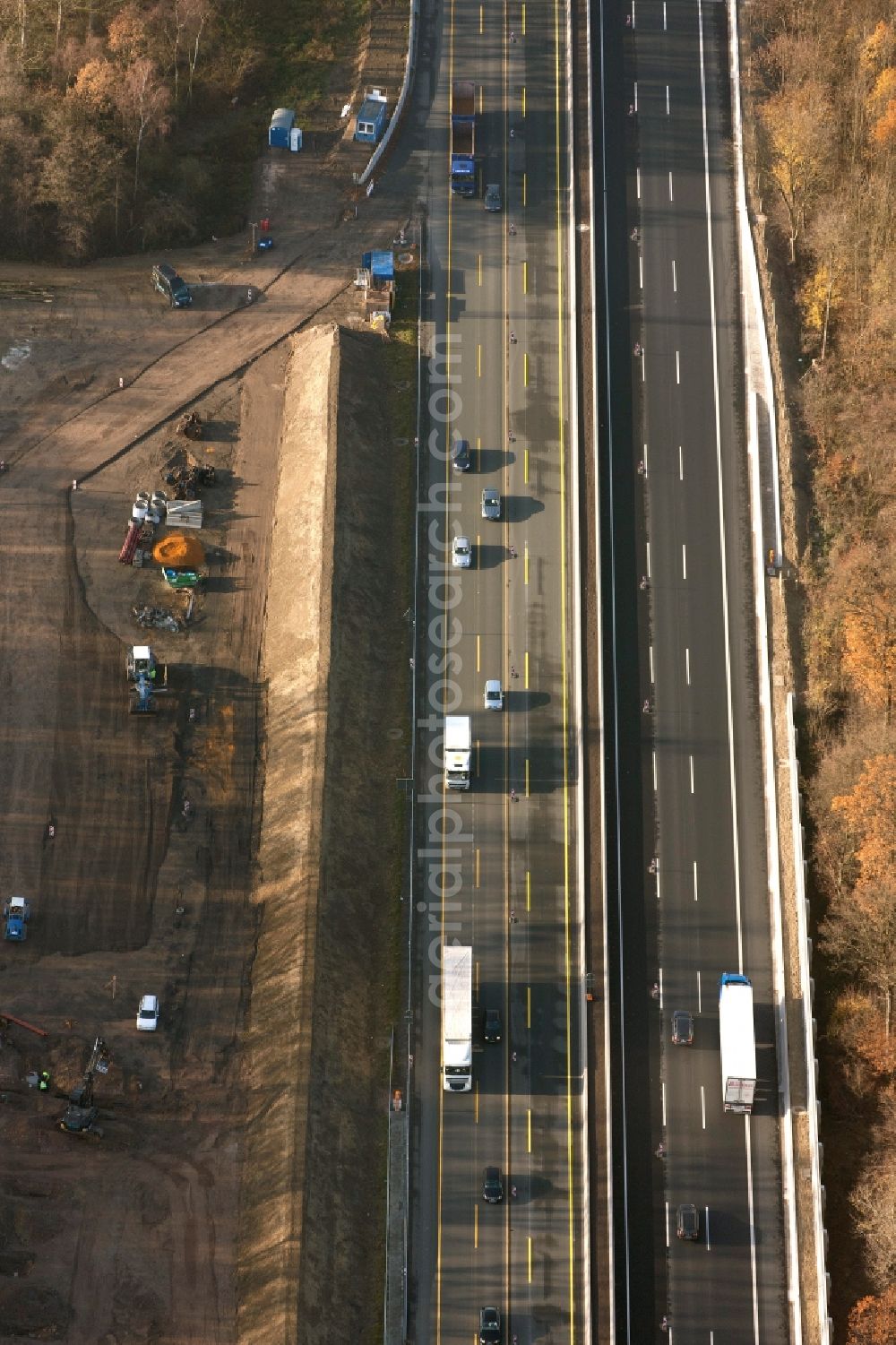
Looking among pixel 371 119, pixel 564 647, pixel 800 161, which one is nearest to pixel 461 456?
pixel 564 647

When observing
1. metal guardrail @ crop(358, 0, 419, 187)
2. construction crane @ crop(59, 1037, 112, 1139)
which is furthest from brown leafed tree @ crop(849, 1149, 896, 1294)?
metal guardrail @ crop(358, 0, 419, 187)

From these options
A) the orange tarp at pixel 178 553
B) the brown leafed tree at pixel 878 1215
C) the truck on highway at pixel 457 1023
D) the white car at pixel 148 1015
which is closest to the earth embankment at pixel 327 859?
the truck on highway at pixel 457 1023

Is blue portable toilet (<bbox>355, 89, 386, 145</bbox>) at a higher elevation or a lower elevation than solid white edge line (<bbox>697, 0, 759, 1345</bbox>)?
higher

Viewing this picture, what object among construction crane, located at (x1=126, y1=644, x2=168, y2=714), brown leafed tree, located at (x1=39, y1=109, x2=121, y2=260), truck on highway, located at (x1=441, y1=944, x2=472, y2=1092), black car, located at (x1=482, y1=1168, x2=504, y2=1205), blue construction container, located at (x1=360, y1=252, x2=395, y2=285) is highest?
brown leafed tree, located at (x1=39, y1=109, x2=121, y2=260)

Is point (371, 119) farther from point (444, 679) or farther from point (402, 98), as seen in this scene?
point (444, 679)

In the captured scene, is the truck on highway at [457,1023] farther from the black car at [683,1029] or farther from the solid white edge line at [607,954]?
the black car at [683,1029]

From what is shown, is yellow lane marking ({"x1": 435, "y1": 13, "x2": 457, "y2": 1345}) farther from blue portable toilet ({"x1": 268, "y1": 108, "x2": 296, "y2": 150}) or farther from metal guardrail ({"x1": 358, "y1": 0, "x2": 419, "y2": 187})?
blue portable toilet ({"x1": 268, "y1": 108, "x2": 296, "y2": 150})

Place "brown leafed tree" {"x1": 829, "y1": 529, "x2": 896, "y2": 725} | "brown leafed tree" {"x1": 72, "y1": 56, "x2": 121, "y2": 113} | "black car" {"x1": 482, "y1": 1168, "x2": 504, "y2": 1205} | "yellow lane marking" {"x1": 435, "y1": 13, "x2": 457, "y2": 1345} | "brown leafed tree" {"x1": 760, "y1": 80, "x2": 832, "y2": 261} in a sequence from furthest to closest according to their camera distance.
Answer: "brown leafed tree" {"x1": 72, "y1": 56, "x2": 121, "y2": 113} → "brown leafed tree" {"x1": 760, "y1": 80, "x2": 832, "y2": 261} → "brown leafed tree" {"x1": 829, "y1": 529, "x2": 896, "y2": 725} → "black car" {"x1": 482, "y1": 1168, "x2": 504, "y2": 1205} → "yellow lane marking" {"x1": 435, "y1": 13, "x2": 457, "y2": 1345}
